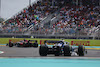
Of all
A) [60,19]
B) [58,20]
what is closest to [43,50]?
[58,20]

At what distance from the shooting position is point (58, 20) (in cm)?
3077

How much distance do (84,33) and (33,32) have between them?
268 inches

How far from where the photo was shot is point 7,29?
86.5ft

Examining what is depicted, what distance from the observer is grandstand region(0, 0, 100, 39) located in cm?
2488

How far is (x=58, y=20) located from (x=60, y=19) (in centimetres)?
45

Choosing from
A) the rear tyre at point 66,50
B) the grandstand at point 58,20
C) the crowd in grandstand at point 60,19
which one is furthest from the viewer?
the crowd in grandstand at point 60,19

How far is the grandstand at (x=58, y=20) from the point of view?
24875 millimetres

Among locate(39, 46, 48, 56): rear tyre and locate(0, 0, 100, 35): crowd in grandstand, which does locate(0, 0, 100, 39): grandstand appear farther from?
locate(39, 46, 48, 56): rear tyre

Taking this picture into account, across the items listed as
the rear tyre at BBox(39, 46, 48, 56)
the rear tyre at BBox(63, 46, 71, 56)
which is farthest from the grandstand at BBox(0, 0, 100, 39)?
the rear tyre at BBox(39, 46, 48, 56)

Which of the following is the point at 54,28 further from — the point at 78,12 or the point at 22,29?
the point at 78,12

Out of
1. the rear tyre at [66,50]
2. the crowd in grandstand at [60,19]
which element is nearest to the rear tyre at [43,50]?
the rear tyre at [66,50]

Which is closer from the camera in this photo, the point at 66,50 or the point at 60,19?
the point at 66,50

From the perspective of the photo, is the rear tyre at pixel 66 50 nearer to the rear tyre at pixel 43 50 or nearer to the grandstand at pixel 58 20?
the rear tyre at pixel 43 50

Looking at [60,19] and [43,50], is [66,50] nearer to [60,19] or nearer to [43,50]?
[43,50]
